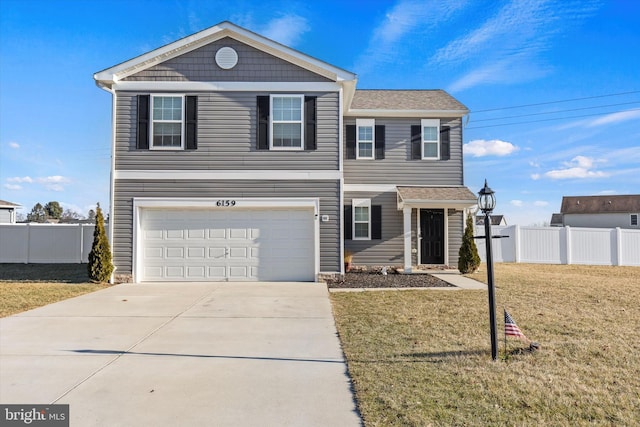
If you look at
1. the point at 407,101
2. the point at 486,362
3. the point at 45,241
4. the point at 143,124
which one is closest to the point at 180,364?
the point at 486,362

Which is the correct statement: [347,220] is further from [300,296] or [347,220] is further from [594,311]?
[594,311]

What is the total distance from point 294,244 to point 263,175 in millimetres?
2162

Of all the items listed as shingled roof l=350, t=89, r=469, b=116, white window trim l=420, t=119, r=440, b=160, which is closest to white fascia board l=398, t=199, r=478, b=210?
white window trim l=420, t=119, r=440, b=160

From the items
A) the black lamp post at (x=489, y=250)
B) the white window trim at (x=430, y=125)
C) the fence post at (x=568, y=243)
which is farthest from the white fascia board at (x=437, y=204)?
the black lamp post at (x=489, y=250)

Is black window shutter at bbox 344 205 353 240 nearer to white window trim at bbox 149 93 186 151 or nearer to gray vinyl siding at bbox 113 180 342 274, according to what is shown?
gray vinyl siding at bbox 113 180 342 274

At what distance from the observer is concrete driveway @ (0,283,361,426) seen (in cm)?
338

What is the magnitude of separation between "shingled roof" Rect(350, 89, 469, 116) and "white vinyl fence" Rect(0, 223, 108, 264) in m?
12.6

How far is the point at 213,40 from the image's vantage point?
11398 millimetres

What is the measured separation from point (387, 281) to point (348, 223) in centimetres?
315

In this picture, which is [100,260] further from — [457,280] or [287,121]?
[457,280]

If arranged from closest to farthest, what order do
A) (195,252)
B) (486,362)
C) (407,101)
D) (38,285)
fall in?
(486,362), (38,285), (195,252), (407,101)

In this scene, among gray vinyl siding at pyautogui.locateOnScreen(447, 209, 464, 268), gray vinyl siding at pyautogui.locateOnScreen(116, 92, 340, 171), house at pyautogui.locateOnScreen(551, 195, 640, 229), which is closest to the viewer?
gray vinyl siding at pyautogui.locateOnScreen(116, 92, 340, 171)

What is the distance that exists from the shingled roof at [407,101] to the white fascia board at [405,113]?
0.04m

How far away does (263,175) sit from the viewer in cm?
1137
